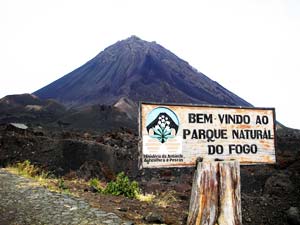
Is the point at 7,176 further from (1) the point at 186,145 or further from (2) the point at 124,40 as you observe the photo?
(2) the point at 124,40

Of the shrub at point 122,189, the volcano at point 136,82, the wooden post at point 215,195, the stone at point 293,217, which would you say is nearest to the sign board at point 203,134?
the wooden post at point 215,195

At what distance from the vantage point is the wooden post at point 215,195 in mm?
4254

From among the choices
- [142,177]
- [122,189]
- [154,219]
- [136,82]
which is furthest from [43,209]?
[136,82]

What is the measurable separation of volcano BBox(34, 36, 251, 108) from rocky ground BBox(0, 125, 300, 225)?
176 feet

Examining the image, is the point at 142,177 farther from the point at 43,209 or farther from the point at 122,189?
the point at 43,209

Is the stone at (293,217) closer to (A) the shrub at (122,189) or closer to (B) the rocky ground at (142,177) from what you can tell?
(B) the rocky ground at (142,177)

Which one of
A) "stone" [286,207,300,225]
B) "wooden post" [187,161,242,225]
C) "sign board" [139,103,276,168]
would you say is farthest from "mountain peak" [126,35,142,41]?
"wooden post" [187,161,242,225]

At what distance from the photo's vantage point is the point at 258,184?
17391 millimetres

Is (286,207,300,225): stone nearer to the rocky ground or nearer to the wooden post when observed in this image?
the rocky ground

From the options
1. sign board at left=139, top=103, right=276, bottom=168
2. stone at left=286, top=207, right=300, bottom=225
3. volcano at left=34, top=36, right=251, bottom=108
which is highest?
volcano at left=34, top=36, right=251, bottom=108

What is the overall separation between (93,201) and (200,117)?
360cm

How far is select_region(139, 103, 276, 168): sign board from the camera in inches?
168

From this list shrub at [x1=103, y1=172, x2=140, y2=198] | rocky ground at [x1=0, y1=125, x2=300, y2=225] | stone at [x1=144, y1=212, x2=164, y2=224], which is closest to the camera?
stone at [x1=144, y1=212, x2=164, y2=224]

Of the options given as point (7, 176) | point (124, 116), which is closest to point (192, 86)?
point (124, 116)
